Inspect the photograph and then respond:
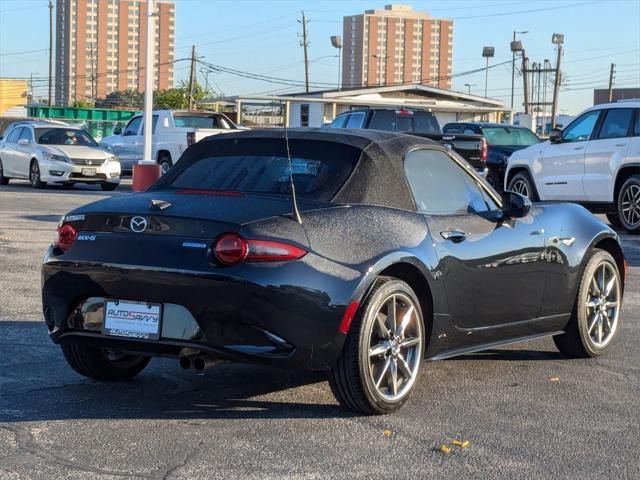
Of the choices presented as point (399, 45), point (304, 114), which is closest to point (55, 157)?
point (304, 114)

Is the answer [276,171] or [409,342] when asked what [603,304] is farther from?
[276,171]

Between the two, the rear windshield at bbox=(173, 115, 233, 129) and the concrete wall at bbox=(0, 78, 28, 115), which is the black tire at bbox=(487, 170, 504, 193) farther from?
the concrete wall at bbox=(0, 78, 28, 115)

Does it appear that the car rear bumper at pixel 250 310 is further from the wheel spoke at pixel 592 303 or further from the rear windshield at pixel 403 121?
the rear windshield at pixel 403 121

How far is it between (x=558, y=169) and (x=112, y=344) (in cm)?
1291

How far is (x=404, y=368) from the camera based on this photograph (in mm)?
5719

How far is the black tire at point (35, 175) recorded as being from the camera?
25.0 metres

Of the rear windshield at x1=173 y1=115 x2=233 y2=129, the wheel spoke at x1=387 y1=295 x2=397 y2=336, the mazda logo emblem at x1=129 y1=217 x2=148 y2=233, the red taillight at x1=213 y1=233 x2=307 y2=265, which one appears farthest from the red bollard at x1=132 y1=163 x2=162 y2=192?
the red taillight at x1=213 y1=233 x2=307 y2=265

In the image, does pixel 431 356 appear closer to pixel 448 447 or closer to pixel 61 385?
pixel 448 447

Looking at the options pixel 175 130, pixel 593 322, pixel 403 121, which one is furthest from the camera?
pixel 175 130

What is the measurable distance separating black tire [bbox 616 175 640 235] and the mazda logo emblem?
11.7 m

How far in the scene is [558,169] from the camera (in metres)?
17.3

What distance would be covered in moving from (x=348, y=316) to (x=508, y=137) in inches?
793

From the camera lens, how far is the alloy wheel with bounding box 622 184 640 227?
15836mm

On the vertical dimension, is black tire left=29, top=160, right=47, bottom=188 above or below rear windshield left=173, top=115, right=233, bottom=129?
below
